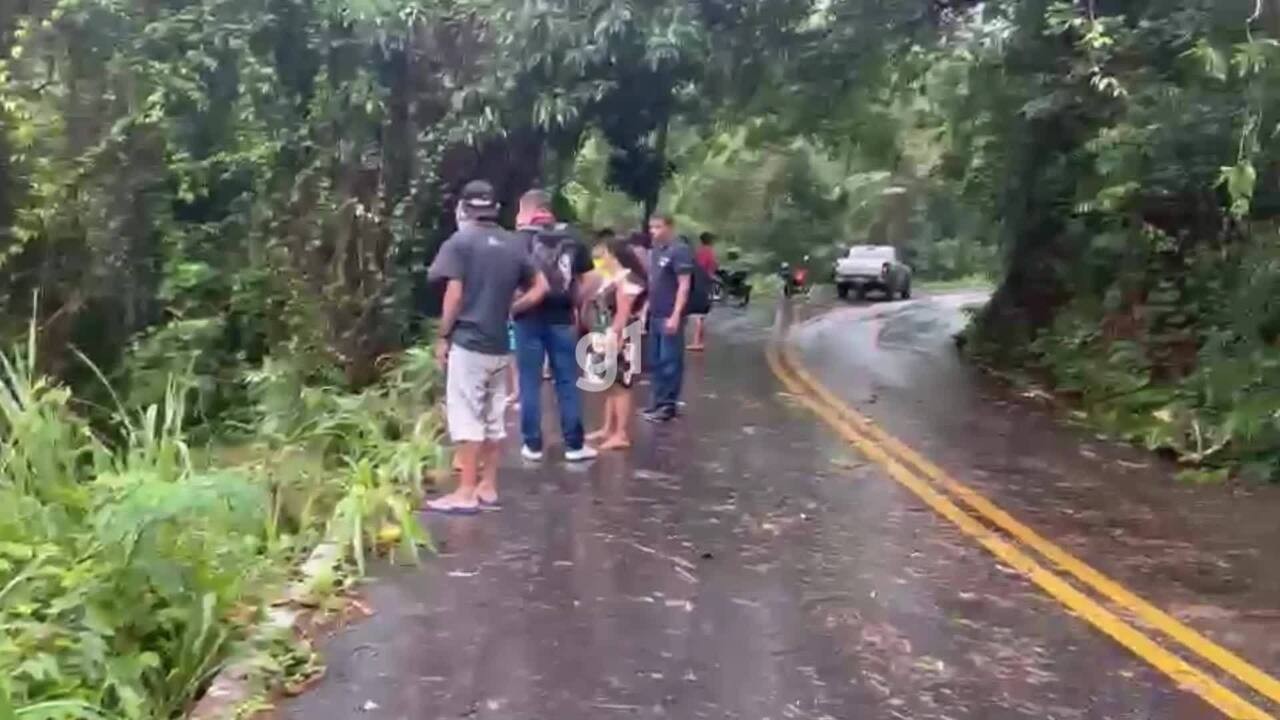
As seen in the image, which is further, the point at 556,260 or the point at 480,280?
the point at 556,260

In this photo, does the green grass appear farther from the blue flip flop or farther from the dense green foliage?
the blue flip flop

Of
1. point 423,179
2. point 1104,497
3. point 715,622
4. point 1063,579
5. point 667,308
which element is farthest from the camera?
point 423,179

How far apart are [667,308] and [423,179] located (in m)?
4.61

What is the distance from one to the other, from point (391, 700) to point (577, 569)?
2.29 m

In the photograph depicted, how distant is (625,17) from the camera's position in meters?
15.8

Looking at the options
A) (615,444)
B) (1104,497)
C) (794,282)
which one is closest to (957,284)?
A: (794,282)

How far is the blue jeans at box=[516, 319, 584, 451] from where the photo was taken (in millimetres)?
10984

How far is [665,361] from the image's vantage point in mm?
14000

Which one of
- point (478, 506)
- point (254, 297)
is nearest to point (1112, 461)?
point (478, 506)

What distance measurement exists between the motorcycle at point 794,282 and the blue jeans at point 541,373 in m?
34.3

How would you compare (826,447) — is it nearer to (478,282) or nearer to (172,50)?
(478,282)

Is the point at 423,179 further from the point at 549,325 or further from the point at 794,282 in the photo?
the point at 794,282

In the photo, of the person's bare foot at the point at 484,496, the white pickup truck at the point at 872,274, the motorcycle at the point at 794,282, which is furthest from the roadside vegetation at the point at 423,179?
the motorcycle at the point at 794,282

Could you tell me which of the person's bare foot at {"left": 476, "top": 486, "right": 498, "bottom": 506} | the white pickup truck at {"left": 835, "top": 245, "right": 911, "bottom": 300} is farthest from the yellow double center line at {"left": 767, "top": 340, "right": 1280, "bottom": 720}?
the white pickup truck at {"left": 835, "top": 245, "right": 911, "bottom": 300}
